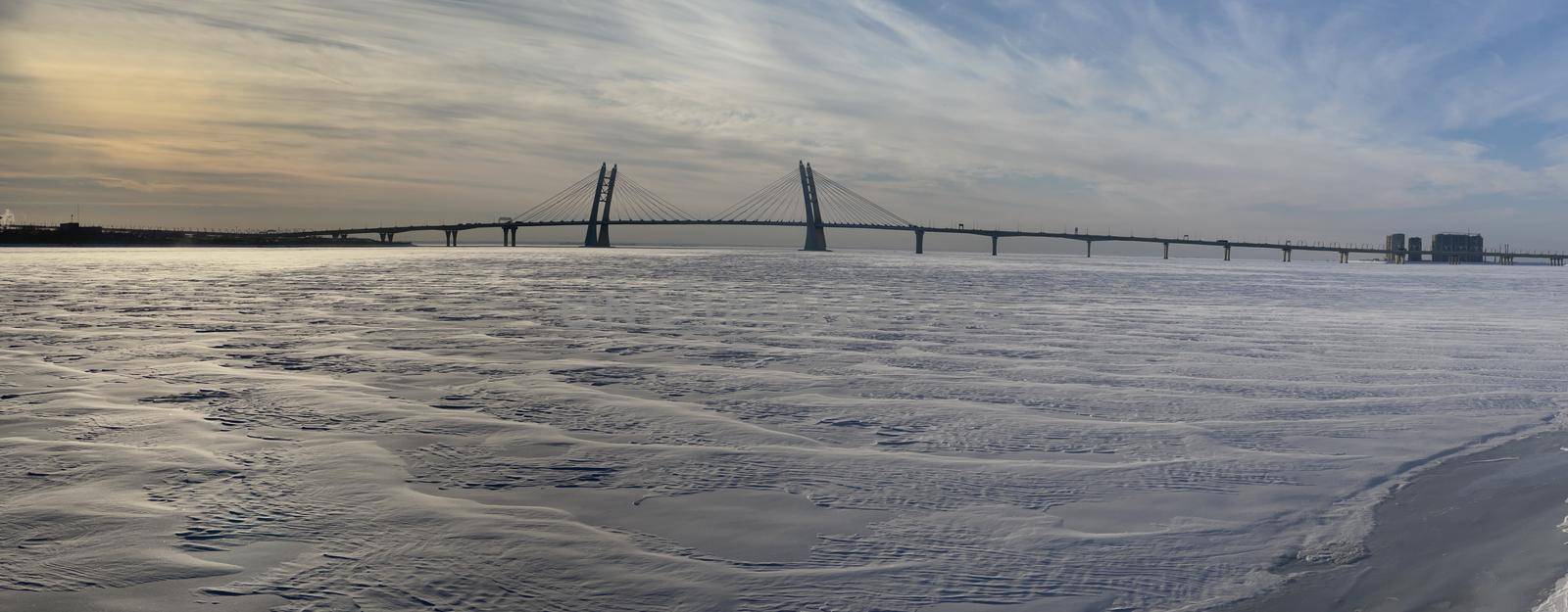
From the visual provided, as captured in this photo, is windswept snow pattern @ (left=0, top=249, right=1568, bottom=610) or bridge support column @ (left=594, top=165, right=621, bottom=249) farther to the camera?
bridge support column @ (left=594, top=165, right=621, bottom=249)

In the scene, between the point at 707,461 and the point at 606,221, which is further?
the point at 606,221

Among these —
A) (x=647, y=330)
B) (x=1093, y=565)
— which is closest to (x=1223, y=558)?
(x=1093, y=565)

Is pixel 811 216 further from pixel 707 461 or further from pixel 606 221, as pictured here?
pixel 707 461

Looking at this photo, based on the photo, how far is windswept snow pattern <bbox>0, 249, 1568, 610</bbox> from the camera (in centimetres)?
237

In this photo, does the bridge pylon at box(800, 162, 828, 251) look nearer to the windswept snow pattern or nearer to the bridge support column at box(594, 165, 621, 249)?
the bridge support column at box(594, 165, 621, 249)

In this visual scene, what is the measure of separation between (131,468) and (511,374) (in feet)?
8.66

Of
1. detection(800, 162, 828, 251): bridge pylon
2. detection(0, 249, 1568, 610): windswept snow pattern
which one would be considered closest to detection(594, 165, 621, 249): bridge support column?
detection(800, 162, 828, 251): bridge pylon

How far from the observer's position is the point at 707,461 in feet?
11.8

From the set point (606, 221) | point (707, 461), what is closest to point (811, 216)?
point (606, 221)

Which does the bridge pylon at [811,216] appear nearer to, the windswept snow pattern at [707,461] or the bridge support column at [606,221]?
the bridge support column at [606,221]

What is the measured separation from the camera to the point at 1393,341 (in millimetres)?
8766

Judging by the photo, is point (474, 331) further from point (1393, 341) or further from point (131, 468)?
point (1393, 341)

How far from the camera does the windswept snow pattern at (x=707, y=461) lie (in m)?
2.37

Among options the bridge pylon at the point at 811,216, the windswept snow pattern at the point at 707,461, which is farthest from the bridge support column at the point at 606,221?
the windswept snow pattern at the point at 707,461
